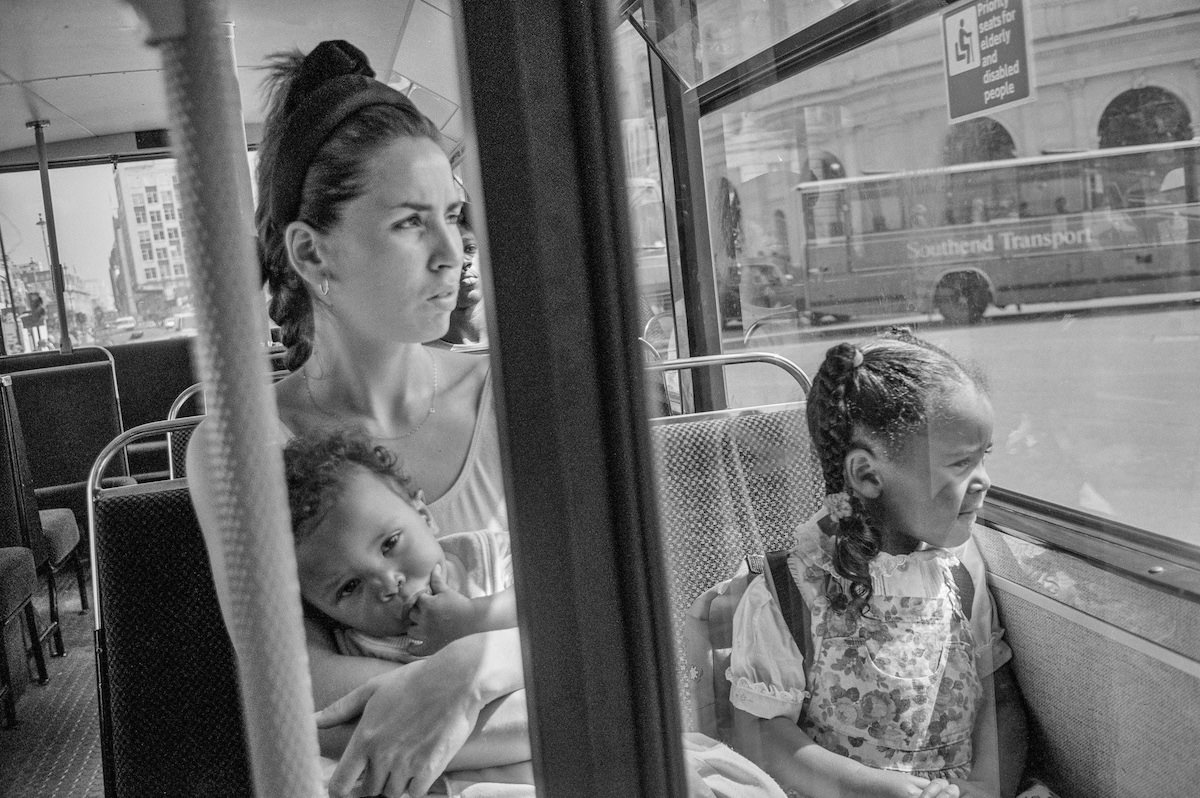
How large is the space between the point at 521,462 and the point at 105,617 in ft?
4.08

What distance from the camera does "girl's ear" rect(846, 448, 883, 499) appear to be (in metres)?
1.08

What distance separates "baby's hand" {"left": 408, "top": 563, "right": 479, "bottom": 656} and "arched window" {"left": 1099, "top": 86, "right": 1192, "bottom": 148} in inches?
32.5

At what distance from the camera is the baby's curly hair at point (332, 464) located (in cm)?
63

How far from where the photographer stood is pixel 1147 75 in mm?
1000

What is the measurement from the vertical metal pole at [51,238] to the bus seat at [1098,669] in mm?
1018

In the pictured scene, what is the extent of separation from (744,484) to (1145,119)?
2.25ft

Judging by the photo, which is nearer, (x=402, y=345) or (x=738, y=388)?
(x=402, y=345)

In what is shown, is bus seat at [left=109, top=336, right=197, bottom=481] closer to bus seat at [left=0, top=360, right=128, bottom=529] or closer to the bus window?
bus seat at [left=0, top=360, right=128, bottom=529]

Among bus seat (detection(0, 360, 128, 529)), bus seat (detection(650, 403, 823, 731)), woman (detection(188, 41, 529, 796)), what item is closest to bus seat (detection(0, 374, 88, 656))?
bus seat (detection(0, 360, 128, 529))

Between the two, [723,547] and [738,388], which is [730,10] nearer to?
[723,547]

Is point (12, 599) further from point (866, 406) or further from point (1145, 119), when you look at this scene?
point (1145, 119)

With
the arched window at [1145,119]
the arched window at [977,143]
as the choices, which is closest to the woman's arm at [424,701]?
the arched window at [977,143]

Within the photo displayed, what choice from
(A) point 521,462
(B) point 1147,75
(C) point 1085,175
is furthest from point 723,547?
(A) point 521,462

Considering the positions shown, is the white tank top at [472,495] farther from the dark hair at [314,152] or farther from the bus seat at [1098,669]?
the bus seat at [1098,669]
